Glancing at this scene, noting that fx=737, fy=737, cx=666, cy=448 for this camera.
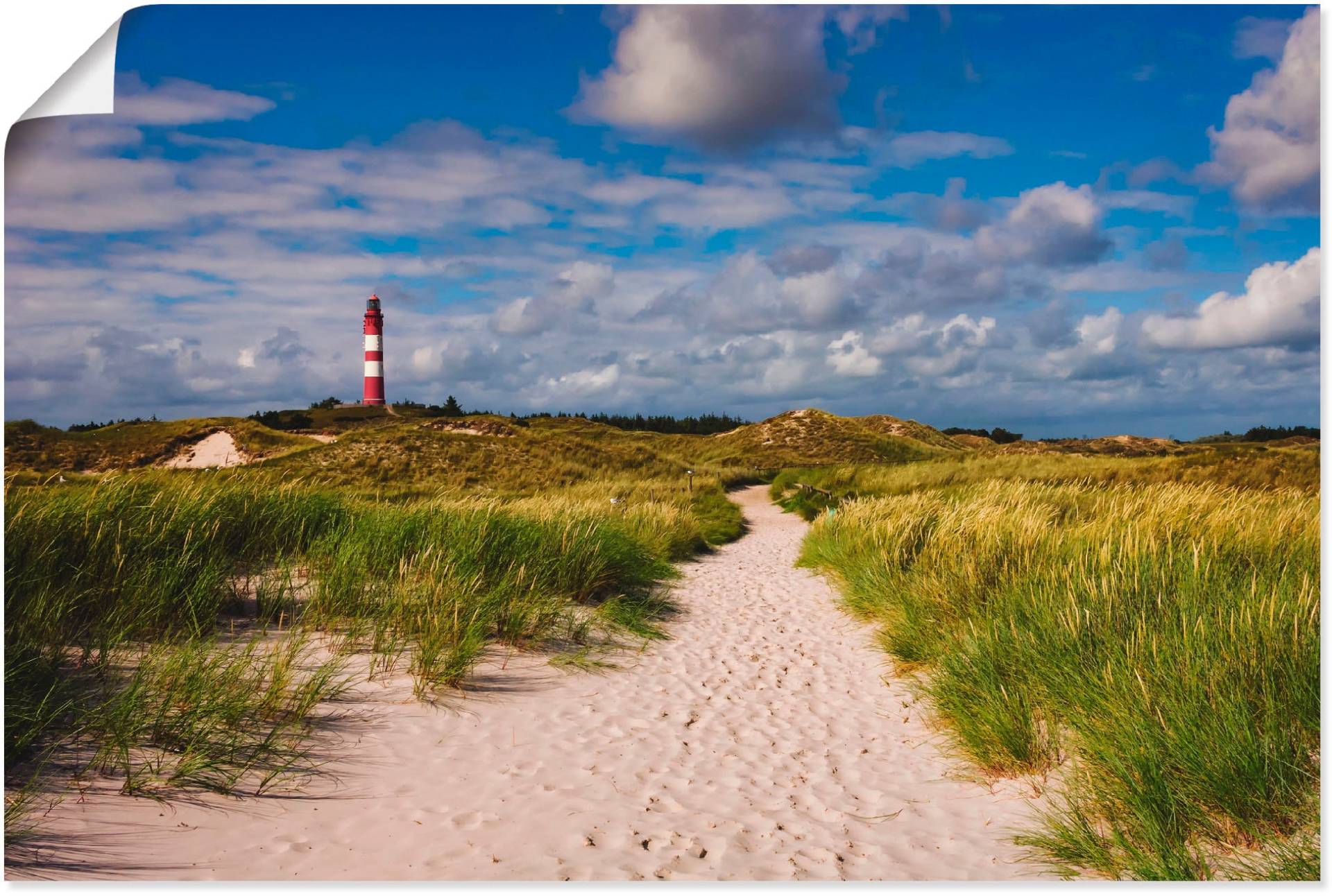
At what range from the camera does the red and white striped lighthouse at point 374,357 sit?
44344 millimetres

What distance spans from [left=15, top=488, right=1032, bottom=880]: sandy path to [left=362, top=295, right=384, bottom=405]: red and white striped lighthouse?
42.7 meters

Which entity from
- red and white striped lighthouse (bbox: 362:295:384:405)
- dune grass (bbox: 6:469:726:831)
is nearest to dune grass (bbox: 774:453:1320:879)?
dune grass (bbox: 6:469:726:831)

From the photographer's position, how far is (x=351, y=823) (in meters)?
3.19

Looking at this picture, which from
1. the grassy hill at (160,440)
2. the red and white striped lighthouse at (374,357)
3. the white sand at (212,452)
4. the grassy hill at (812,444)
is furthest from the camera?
the grassy hill at (812,444)

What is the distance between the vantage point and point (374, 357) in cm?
4641

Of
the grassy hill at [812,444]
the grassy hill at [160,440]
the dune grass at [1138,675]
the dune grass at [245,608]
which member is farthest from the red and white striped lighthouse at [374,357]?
the dune grass at [1138,675]

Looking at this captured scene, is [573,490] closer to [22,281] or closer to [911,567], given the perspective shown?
[911,567]

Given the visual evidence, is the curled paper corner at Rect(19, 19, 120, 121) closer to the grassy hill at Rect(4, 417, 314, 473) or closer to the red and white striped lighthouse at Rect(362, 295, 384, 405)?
the grassy hill at Rect(4, 417, 314, 473)

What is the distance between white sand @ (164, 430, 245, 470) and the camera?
32.5 meters

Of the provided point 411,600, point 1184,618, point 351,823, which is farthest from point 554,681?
point 1184,618

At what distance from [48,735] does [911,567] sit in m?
7.90

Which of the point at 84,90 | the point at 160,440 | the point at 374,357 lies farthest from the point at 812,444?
the point at 84,90

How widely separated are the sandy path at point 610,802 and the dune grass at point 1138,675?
1.20 ft

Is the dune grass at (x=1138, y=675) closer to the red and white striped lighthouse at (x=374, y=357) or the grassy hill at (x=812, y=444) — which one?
the grassy hill at (x=812, y=444)
